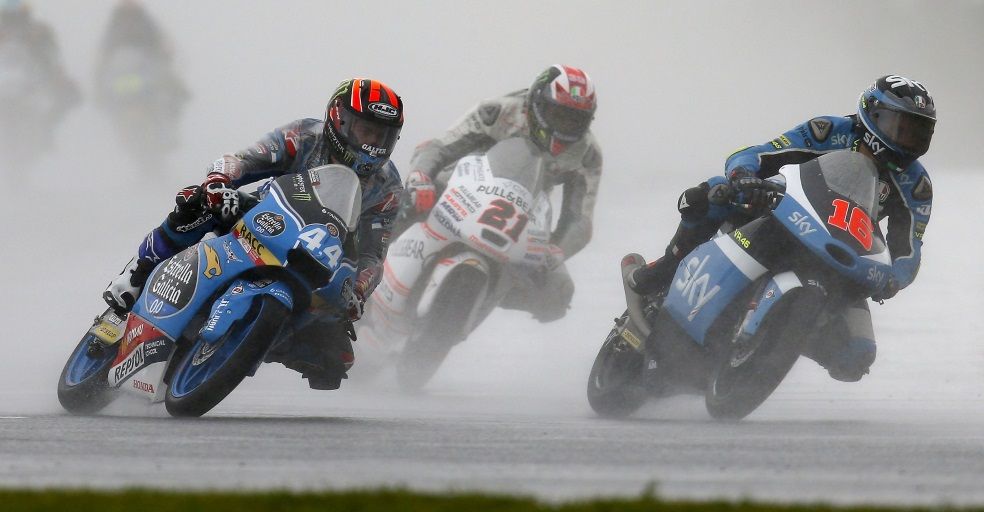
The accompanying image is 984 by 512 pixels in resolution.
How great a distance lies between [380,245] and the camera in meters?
8.63

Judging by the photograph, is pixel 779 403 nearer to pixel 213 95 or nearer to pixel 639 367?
pixel 639 367

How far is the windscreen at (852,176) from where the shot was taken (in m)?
8.40

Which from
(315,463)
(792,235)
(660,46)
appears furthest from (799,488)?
(660,46)

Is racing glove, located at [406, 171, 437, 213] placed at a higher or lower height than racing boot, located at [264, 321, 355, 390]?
lower

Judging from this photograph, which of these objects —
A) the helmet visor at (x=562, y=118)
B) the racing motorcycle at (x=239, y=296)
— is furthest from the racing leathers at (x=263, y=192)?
the helmet visor at (x=562, y=118)

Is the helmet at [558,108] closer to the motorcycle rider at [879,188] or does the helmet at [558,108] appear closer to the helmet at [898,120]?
the motorcycle rider at [879,188]

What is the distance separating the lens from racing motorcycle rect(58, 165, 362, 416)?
24.0ft

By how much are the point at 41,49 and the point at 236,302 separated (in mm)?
20003

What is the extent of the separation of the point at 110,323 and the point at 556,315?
4648mm

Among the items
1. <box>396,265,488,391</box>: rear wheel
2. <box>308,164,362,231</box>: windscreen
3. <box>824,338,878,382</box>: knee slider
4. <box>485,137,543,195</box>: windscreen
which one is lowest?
<box>396,265,488,391</box>: rear wheel

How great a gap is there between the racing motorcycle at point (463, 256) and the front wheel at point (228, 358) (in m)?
3.69

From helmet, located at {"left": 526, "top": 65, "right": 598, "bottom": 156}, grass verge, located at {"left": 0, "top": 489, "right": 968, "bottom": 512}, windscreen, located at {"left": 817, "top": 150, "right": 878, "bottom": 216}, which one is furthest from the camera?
helmet, located at {"left": 526, "top": 65, "right": 598, "bottom": 156}

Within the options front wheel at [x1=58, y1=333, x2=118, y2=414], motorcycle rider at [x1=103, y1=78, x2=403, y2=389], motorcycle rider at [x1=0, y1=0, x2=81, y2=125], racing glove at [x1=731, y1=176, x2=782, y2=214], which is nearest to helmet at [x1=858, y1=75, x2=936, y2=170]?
racing glove at [x1=731, y1=176, x2=782, y2=214]

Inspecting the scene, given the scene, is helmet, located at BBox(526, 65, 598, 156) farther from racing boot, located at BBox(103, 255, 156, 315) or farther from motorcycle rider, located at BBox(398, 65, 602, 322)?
racing boot, located at BBox(103, 255, 156, 315)
